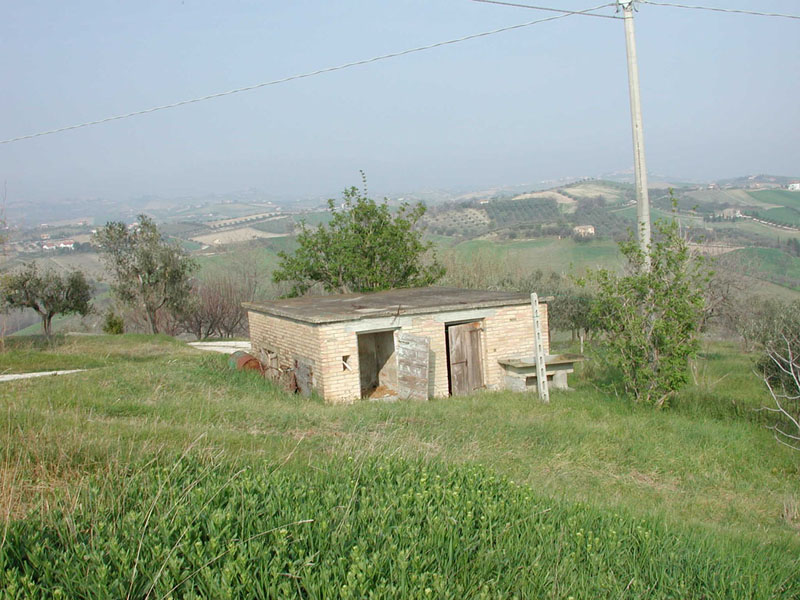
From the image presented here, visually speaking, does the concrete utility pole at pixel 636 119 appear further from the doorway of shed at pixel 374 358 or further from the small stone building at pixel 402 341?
the doorway of shed at pixel 374 358

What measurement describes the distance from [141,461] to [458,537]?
2.84 m

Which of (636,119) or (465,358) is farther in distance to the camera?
(465,358)

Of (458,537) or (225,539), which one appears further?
(458,537)

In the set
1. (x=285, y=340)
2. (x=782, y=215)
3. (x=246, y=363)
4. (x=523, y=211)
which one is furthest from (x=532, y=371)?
(x=523, y=211)

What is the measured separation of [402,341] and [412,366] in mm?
736

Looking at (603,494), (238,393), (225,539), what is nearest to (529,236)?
(238,393)

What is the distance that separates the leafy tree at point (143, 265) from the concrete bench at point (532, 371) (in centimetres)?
2326

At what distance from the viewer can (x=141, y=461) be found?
218 inches

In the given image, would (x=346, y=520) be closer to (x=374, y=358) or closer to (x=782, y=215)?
(x=374, y=358)

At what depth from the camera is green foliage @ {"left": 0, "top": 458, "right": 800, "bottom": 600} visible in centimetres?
361

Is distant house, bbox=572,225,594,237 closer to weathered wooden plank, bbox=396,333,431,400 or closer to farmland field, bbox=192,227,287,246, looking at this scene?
farmland field, bbox=192,227,287,246

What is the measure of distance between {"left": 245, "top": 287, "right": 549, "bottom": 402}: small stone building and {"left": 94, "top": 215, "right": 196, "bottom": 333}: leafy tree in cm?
1689

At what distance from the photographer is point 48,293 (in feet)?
105

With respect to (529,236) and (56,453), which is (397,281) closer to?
(56,453)
